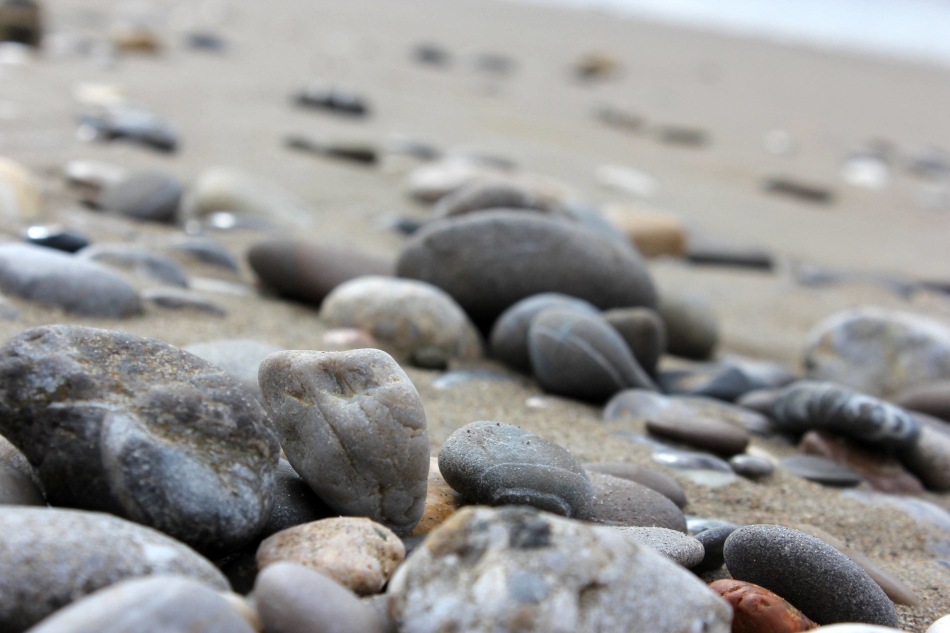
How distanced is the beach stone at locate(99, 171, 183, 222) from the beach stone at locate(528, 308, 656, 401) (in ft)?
6.33

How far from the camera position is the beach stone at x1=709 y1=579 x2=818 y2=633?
4.74 feet

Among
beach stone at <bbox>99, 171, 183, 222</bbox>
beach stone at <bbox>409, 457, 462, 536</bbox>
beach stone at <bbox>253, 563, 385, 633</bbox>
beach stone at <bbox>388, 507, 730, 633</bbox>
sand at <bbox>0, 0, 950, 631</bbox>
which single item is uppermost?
beach stone at <bbox>388, 507, 730, 633</bbox>

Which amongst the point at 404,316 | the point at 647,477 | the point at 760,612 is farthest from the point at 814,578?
the point at 404,316

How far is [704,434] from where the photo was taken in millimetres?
2422

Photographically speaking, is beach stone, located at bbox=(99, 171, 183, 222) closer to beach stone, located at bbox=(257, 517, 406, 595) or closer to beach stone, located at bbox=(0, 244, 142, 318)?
beach stone, located at bbox=(0, 244, 142, 318)

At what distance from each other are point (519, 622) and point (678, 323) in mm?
→ 2584

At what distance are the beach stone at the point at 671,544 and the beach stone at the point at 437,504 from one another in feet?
1.09

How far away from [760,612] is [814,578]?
17cm

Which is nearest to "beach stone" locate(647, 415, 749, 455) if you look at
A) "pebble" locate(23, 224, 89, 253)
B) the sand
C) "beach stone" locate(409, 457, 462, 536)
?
the sand

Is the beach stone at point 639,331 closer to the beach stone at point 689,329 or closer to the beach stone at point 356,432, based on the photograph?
the beach stone at point 689,329

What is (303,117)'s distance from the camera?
6.89 metres

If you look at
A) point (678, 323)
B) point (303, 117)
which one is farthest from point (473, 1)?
point (678, 323)

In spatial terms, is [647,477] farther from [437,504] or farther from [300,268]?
[300,268]

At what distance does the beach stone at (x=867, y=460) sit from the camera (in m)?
2.51
